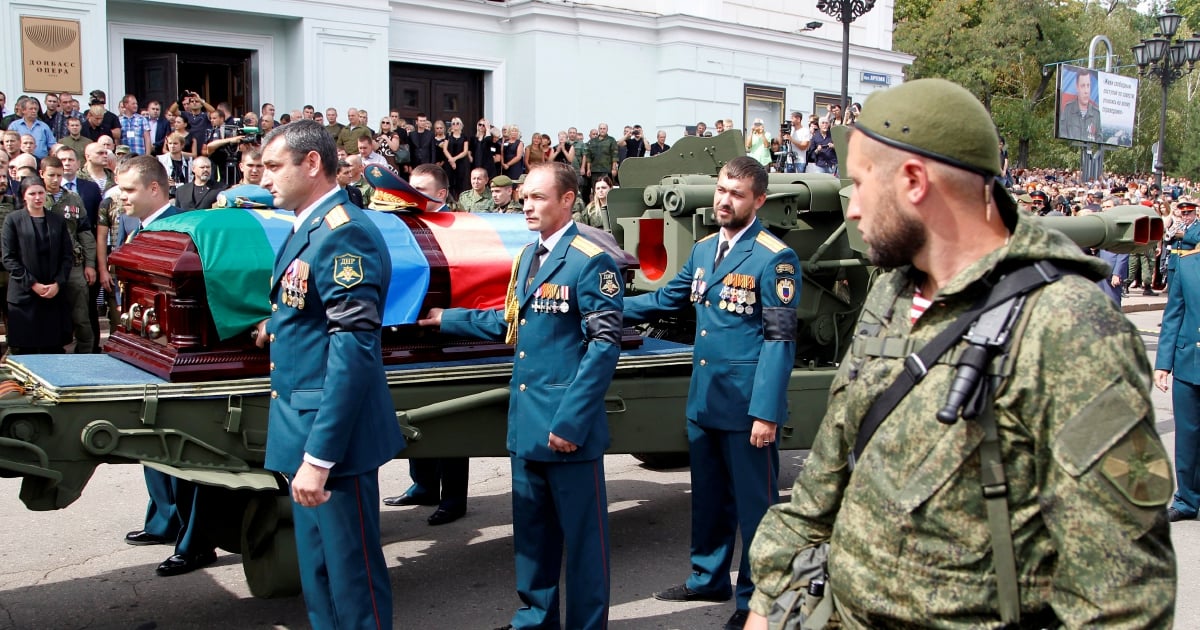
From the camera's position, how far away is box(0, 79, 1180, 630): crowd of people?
1671 millimetres

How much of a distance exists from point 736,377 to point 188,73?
47.6ft

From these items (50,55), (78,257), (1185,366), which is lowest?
(1185,366)

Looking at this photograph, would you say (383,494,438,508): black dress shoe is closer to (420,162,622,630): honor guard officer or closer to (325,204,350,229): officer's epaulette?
(420,162,622,630): honor guard officer

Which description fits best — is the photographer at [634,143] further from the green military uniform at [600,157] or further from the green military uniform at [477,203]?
the green military uniform at [477,203]

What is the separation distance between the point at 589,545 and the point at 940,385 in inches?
100

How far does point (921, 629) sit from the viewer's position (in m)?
1.82

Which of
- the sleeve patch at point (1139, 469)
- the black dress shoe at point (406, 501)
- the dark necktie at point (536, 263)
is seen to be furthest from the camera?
the black dress shoe at point (406, 501)

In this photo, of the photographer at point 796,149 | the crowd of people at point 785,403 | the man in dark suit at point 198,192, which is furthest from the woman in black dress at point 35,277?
the photographer at point 796,149

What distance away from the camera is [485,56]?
19719 mm

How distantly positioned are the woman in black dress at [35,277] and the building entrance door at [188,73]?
8.28 metres

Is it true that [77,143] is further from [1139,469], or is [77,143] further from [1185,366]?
[1139,469]

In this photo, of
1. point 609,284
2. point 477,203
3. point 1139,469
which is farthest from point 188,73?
point 1139,469

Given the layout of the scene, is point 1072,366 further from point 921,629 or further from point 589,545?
point 589,545

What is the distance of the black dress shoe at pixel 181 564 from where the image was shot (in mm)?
5082
